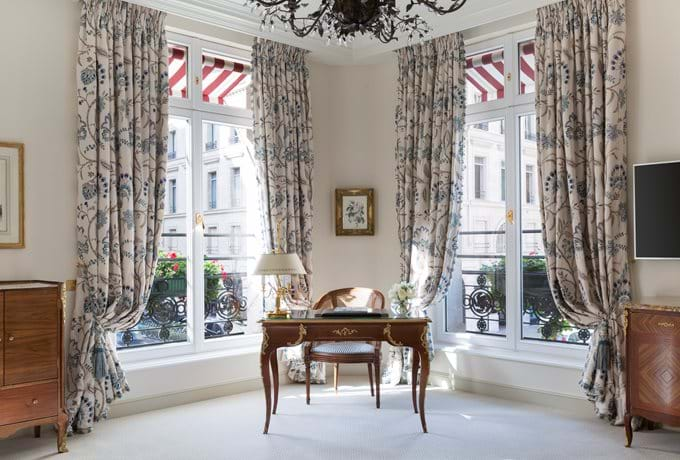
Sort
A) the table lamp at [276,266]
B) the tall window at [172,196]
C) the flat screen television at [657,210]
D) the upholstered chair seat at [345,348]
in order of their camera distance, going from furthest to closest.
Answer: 1. the tall window at [172,196]
2. the upholstered chair seat at [345,348]
3. the table lamp at [276,266]
4. the flat screen television at [657,210]

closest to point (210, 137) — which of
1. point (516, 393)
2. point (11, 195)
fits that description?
point (11, 195)

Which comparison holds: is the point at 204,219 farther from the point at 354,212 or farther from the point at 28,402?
the point at 28,402

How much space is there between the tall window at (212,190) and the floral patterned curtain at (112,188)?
28.3 inches

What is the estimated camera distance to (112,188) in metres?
4.49

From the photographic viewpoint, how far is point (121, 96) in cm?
456

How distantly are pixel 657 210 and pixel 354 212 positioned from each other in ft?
9.34

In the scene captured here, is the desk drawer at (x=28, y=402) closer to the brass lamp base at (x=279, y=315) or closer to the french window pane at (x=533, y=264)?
the brass lamp base at (x=279, y=315)

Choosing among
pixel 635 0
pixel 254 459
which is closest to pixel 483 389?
pixel 254 459

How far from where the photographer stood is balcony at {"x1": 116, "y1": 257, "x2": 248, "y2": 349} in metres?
5.02

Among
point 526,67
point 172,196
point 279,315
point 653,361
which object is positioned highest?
point 526,67

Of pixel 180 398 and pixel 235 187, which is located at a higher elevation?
pixel 235 187

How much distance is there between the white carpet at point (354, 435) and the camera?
3809mm

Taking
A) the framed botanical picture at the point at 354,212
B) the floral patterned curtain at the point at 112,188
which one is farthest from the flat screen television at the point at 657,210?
the floral patterned curtain at the point at 112,188

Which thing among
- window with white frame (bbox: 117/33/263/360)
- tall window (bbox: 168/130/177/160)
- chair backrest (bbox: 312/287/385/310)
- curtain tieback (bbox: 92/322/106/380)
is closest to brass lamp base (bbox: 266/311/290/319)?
chair backrest (bbox: 312/287/385/310)
